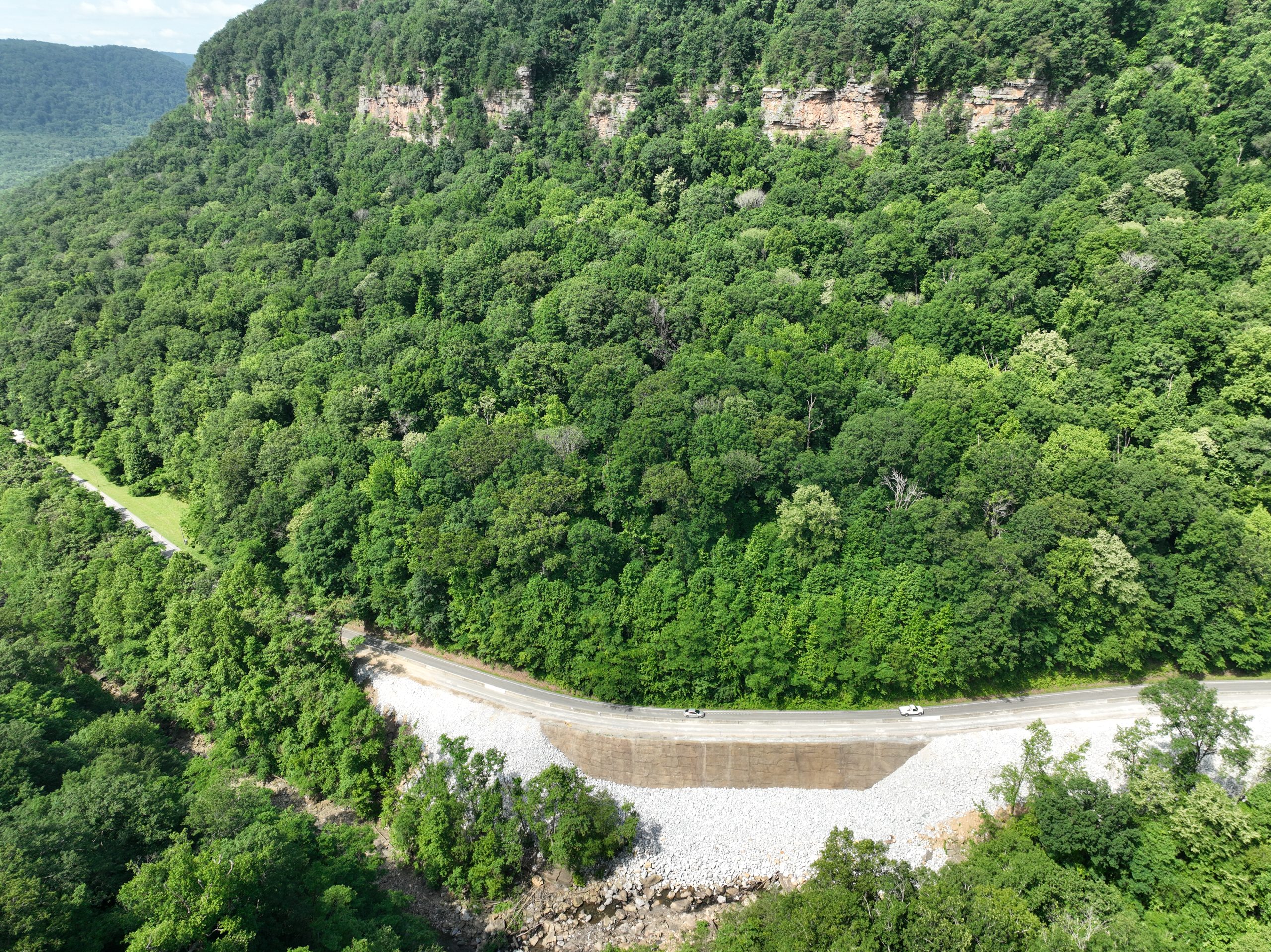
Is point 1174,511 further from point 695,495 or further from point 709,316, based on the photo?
point 709,316

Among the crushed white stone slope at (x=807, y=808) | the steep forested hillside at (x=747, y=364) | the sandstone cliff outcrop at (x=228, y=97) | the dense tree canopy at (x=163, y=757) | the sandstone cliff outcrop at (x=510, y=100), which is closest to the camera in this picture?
the dense tree canopy at (x=163, y=757)

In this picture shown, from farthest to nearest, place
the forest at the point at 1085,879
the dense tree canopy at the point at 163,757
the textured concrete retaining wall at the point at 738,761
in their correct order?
1. the textured concrete retaining wall at the point at 738,761
2. the forest at the point at 1085,879
3. the dense tree canopy at the point at 163,757

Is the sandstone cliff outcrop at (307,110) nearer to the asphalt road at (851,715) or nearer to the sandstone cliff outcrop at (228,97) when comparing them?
the sandstone cliff outcrop at (228,97)

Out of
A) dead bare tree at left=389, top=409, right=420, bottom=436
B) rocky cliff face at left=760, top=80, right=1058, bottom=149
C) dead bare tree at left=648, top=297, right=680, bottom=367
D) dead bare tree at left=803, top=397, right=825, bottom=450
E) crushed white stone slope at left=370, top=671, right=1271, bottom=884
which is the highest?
rocky cliff face at left=760, top=80, right=1058, bottom=149

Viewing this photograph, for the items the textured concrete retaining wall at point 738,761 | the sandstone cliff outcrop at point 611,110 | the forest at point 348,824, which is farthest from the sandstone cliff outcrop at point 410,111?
the textured concrete retaining wall at point 738,761

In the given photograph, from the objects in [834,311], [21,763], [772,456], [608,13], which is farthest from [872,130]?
[21,763]

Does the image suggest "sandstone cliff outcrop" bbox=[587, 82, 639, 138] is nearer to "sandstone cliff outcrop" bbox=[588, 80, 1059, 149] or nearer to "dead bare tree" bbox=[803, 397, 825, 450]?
"sandstone cliff outcrop" bbox=[588, 80, 1059, 149]

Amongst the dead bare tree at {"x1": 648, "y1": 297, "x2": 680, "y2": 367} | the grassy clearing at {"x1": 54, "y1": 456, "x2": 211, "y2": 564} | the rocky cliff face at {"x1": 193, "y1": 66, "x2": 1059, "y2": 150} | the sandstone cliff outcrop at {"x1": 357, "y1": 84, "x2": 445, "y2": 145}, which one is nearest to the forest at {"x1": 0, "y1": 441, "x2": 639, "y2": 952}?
the grassy clearing at {"x1": 54, "y1": 456, "x2": 211, "y2": 564}
